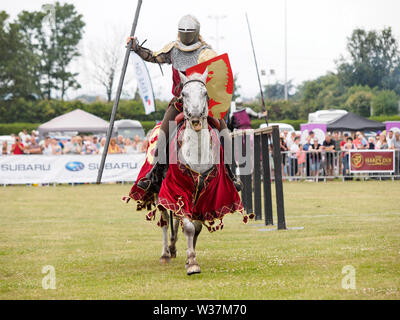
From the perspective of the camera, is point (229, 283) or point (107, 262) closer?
point (229, 283)

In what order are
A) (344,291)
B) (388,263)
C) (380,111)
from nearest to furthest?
(344,291) < (388,263) < (380,111)

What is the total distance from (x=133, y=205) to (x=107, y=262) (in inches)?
406

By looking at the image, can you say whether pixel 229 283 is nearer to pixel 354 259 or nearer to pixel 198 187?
pixel 198 187

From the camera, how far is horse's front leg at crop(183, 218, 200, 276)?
25.6 ft

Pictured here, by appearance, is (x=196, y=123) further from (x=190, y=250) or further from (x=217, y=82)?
(x=190, y=250)

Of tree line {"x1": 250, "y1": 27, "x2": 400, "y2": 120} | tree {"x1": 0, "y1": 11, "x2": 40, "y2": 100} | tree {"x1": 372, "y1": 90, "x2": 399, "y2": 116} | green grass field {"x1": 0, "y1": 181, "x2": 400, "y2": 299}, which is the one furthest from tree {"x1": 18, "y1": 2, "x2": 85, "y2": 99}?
green grass field {"x1": 0, "y1": 181, "x2": 400, "y2": 299}

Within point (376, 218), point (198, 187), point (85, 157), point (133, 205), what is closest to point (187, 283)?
point (198, 187)

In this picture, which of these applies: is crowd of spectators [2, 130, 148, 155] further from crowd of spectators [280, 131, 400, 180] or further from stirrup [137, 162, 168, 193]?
stirrup [137, 162, 168, 193]

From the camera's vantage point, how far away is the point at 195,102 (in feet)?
25.9

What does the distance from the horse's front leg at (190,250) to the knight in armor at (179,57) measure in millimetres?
1043

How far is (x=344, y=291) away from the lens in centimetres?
636

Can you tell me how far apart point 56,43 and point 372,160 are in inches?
1706

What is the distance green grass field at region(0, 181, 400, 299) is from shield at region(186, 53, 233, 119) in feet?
6.41

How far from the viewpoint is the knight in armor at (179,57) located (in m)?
8.98
